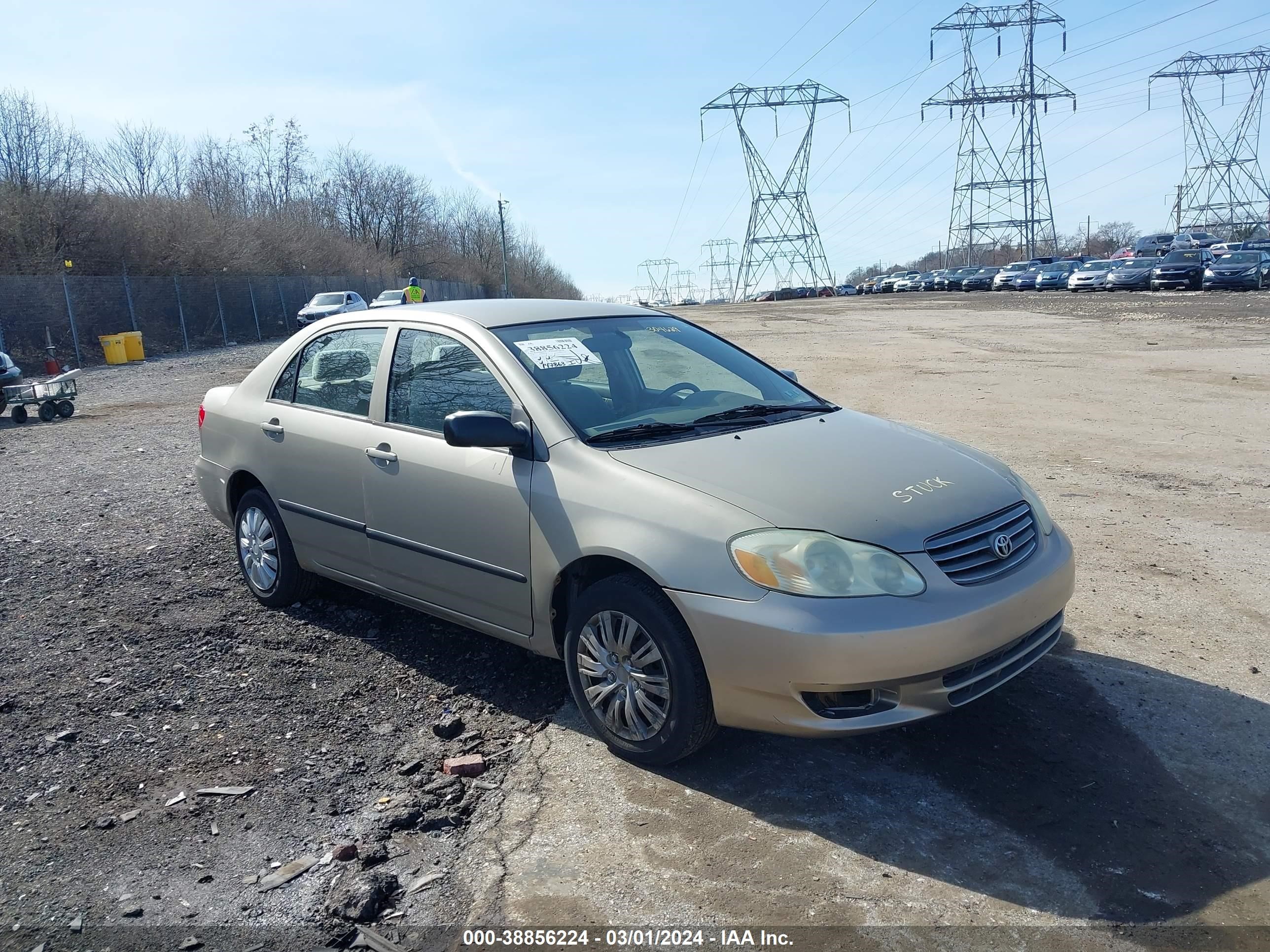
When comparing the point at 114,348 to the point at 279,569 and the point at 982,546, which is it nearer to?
the point at 279,569

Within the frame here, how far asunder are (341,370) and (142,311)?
97.3ft

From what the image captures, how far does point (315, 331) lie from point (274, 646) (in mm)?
1715

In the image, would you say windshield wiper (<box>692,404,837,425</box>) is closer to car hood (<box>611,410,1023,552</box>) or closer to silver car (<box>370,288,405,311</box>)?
car hood (<box>611,410,1023,552</box>)

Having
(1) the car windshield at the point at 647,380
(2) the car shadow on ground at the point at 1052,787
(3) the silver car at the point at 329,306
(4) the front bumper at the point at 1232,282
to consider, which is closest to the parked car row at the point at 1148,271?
(4) the front bumper at the point at 1232,282

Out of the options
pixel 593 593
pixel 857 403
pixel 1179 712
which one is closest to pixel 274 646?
pixel 593 593

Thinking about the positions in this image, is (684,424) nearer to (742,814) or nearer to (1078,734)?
(742,814)

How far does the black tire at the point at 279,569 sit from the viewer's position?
17.7ft

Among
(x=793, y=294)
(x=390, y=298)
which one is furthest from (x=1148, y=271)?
(x=793, y=294)

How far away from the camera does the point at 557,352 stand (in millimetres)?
4504

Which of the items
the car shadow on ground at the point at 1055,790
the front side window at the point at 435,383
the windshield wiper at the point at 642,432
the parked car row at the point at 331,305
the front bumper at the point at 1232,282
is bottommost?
the car shadow on ground at the point at 1055,790

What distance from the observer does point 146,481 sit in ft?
30.1

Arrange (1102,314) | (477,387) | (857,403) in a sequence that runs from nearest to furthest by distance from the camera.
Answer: (477,387) < (857,403) < (1102,314)

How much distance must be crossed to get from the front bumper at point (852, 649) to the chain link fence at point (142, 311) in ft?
88.2

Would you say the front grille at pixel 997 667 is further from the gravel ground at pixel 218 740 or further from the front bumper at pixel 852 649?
the gravel ground at pixel 218 740
